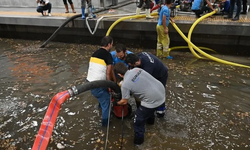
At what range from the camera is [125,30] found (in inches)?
339

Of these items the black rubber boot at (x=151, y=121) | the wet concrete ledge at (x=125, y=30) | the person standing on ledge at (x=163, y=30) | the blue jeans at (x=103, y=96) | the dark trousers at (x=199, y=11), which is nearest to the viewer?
the blue jeans at (x=103, y=96)

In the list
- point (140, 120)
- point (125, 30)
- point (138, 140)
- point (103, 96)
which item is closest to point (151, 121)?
point (138, 140)

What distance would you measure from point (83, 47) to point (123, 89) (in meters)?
6.37

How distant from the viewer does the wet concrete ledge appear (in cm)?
675

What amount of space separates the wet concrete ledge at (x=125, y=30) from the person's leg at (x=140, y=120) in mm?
4801

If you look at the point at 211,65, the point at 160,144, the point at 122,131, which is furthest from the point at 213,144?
the point at 211,65

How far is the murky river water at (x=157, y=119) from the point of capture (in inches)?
143

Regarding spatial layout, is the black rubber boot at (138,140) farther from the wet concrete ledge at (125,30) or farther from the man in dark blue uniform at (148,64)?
the wet concrete ledge at (125,30)

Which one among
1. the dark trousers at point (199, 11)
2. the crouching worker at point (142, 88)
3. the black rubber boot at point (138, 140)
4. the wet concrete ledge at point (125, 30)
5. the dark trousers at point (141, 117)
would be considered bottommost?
the black rubber boot at point (138, 140)

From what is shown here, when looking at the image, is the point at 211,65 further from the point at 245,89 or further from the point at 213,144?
the point at 213,144

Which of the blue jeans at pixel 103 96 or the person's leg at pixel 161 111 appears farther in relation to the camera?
the person's leg at pixel 161 111

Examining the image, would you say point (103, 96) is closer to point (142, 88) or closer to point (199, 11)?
point (142, 88)

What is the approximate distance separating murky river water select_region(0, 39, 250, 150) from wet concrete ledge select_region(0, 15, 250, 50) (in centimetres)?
97

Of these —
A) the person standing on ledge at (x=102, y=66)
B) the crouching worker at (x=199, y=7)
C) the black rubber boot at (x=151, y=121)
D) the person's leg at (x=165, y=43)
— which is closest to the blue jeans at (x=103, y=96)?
the person standing on ledge at (x=102, y=66)
